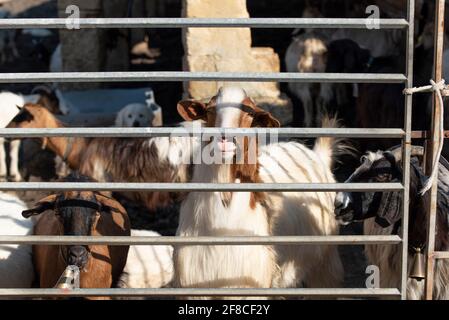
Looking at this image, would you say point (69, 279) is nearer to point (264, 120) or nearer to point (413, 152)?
point (264, 120)

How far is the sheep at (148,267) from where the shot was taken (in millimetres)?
7051

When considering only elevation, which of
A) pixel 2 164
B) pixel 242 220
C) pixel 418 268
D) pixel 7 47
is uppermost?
pixel 7 47

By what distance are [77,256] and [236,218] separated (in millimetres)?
971

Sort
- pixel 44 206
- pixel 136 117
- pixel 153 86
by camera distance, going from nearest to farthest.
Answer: pixel 44 206, pixel 136 117, pixel 153 86

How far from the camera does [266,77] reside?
425cm

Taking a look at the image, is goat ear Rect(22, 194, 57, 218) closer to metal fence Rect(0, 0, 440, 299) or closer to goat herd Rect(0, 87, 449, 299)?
goat herd Rect(0, 87, 449, 299)

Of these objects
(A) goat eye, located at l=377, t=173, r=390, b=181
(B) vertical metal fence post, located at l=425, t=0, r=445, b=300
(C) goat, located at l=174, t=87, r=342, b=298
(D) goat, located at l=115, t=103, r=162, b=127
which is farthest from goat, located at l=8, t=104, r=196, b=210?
(B) vertical metal fence post, located at l=425, t=0, r=445, b=300

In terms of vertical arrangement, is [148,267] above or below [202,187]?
below

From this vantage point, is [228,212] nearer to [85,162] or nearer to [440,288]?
[440,288]

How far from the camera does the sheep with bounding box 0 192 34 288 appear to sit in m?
6.04

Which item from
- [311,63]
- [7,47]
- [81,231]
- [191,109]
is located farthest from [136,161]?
[7,47]

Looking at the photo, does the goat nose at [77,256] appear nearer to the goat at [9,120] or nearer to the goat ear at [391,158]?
the goat ear at [391,158]

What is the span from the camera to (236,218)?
5.29 meters

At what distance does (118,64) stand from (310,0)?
11.2 ft
